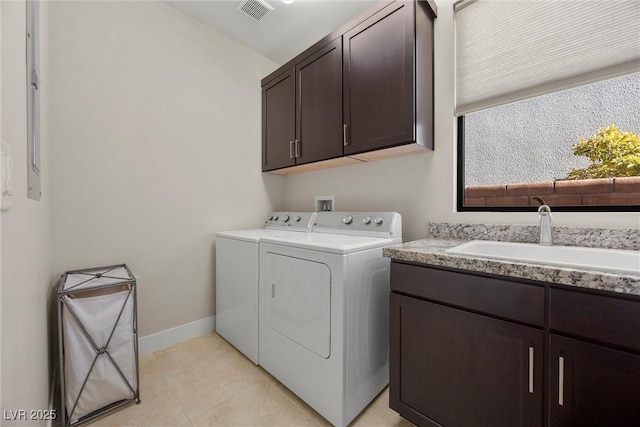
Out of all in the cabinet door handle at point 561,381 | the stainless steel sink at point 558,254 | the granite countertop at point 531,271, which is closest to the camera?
the granite countertop at point 531,271

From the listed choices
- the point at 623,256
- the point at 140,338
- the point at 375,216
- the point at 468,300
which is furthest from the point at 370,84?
the point at 140,338

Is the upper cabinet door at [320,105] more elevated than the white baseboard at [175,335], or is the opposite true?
the upper cabinet door at [320,105]

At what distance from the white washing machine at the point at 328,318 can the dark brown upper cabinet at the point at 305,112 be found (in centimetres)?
80

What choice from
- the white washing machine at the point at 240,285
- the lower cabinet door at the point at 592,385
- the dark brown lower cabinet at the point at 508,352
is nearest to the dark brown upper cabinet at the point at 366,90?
the white washing machine at the point at 240,285

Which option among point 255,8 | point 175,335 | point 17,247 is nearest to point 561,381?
point 17,247

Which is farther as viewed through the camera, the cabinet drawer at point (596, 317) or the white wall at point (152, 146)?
the white wall at point (152, 146)

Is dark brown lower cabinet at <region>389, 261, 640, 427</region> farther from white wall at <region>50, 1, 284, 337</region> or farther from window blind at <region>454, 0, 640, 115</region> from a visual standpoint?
white wall at <region>50, 1, 284, 337</region>

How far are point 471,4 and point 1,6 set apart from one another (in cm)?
208

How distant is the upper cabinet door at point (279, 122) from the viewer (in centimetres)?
226

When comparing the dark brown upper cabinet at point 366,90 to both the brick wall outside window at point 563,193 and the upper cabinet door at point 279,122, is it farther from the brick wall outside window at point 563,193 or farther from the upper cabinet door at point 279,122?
the brick wall outside window at point 563,193

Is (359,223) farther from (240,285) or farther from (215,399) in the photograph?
(215,399)

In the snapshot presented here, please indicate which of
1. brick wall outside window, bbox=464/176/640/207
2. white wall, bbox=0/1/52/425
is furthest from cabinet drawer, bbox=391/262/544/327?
white wall, bbox=0/1/52/425

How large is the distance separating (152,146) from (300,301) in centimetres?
158

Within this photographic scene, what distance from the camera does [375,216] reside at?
1.78 metres
